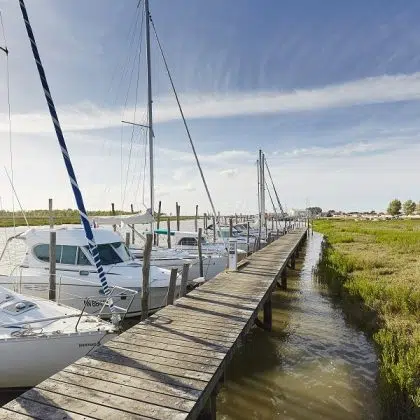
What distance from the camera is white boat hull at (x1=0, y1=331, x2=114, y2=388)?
729cm

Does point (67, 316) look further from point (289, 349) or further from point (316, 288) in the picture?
point (316, 288)

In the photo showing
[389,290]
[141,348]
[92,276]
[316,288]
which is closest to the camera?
[141,348]

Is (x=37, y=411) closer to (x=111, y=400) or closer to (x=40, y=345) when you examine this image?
(x=111, y=400)

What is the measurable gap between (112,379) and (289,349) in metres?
6.73

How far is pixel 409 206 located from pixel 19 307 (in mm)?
189873

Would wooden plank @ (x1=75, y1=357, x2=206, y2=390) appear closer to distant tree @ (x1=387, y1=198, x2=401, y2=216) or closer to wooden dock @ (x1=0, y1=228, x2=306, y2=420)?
wooden dock @ (x1=0, y1=228, x2=306, y2=420)

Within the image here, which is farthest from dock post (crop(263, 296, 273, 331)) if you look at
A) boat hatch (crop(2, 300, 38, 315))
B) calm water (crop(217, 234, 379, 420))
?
boat hatch (crop(2, 300, 38, 315))

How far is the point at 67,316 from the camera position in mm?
8547

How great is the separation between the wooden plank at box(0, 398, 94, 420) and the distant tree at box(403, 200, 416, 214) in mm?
191552

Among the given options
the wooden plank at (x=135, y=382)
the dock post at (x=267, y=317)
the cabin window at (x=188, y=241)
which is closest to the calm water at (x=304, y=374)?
the dock post at (x=267, y=317)

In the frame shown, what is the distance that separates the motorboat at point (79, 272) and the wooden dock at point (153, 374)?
371 centimetres

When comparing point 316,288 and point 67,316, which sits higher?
point 67,316

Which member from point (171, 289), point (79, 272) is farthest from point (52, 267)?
point (171, 289)

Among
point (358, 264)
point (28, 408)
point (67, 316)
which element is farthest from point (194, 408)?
point (358, 264)
